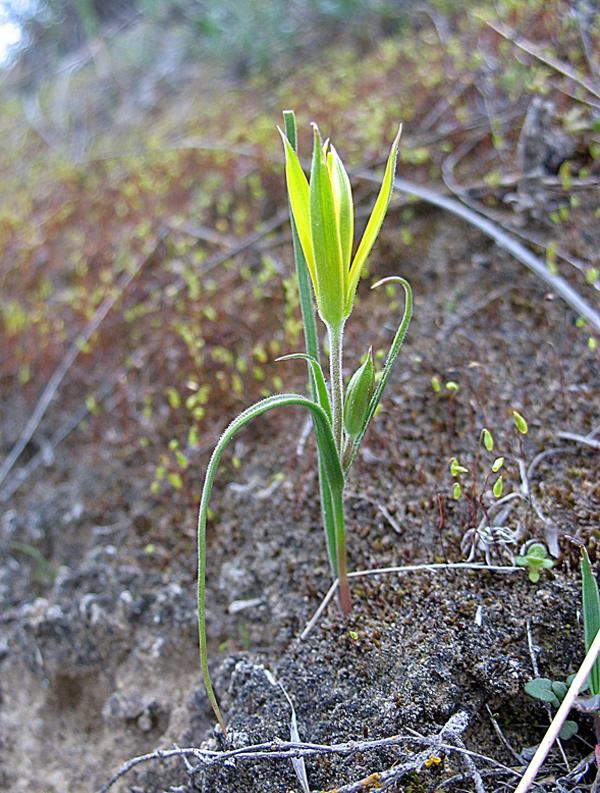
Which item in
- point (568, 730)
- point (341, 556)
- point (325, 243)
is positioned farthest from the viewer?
point (341, 556)

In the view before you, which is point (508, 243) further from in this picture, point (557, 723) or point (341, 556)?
point (557, 723)

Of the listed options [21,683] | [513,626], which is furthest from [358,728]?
[21,683]

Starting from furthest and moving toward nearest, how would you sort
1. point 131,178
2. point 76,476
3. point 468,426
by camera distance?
point 131,178
point 76,476
point 468,426

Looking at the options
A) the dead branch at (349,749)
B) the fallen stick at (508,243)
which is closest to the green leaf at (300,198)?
the dead branch at (349,749)

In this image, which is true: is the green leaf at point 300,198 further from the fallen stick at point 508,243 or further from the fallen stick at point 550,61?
the fallen stick at point 550,61

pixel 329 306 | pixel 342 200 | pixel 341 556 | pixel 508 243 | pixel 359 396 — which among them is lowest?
pixel 508 243

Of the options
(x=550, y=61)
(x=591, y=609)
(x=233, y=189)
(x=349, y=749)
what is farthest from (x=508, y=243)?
(x=349, y=749)

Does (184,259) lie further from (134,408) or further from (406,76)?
(406,76)
